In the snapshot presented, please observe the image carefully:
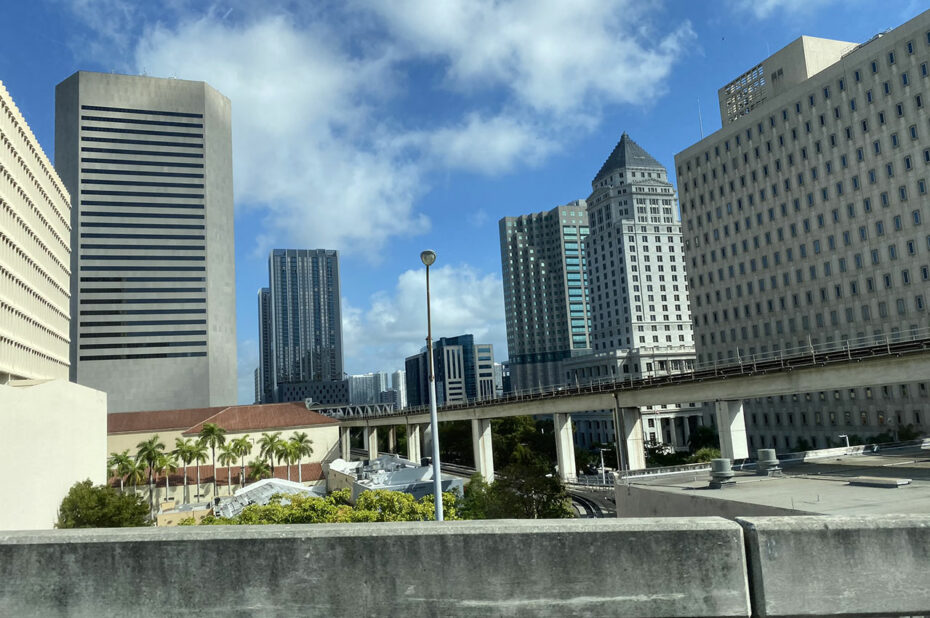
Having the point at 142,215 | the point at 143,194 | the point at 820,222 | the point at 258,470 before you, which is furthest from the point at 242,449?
the point at 143,194

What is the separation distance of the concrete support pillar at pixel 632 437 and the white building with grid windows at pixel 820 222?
37277 millimetres

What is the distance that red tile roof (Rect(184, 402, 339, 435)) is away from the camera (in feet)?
375

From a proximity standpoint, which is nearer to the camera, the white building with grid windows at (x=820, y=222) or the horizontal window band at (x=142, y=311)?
the white building with grid windows at (x=820, y=222)

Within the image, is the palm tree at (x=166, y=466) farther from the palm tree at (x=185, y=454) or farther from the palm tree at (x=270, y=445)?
the palm tree at (x=270, y=445)

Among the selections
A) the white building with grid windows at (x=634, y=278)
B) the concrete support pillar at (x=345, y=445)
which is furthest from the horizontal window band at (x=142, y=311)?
the white building with grid windows at (x=634, y=278)

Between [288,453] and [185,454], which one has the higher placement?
[185,454]

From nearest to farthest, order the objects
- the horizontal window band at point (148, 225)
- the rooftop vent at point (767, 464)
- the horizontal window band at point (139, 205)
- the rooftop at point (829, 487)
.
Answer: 1. the rooftop at point (829, 487)
2. the rooftop vent at point (767, 464)
3. the horizontal window band at point (148, 225)
4. the horizontal window band at point (139, 205)

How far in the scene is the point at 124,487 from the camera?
9688 centimetres

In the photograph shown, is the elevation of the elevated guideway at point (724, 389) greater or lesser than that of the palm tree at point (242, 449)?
greater

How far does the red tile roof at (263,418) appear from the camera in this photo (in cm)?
11425

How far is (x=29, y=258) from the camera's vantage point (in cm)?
6725

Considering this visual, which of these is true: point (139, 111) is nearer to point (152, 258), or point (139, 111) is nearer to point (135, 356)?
point (152, 258)

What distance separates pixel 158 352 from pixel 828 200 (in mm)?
156698

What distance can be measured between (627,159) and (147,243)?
133660mm
